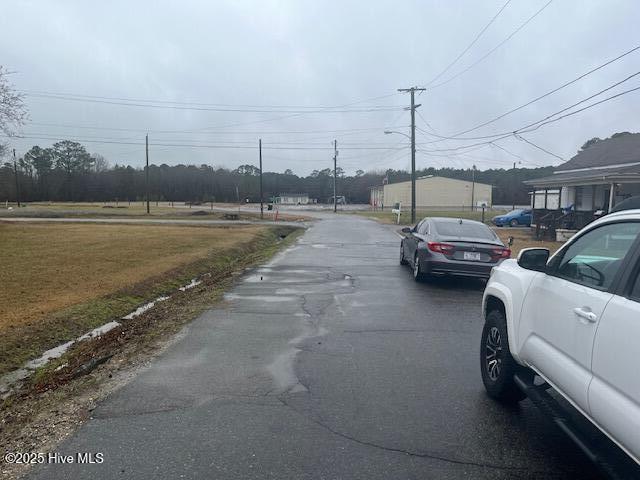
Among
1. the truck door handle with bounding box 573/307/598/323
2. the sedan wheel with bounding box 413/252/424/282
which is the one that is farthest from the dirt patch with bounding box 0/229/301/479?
the sedan wheel with bounding box 413/252/424/282

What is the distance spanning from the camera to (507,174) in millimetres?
115875

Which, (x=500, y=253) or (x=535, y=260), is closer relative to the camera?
(x=535, y=260)

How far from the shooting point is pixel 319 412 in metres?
4.20

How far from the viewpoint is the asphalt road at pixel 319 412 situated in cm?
335

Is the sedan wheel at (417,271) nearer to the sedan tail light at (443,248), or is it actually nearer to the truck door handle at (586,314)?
the sedan tail light at (443,248)

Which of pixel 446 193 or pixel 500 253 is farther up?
pixel 446 193

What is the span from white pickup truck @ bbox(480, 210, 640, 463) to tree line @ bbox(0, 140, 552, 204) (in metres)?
96.1

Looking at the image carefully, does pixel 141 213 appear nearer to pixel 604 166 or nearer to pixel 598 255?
pixel 604 166

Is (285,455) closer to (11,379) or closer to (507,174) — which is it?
(11,379)

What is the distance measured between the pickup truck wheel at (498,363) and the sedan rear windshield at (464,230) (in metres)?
6.23

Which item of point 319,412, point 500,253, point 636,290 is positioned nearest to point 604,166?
point 500,253

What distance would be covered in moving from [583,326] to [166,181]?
131m

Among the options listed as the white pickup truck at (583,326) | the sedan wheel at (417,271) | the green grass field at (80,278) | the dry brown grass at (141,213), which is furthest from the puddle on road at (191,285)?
the dry brown grass at (141,213)

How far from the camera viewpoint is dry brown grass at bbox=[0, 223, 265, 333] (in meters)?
8.77
